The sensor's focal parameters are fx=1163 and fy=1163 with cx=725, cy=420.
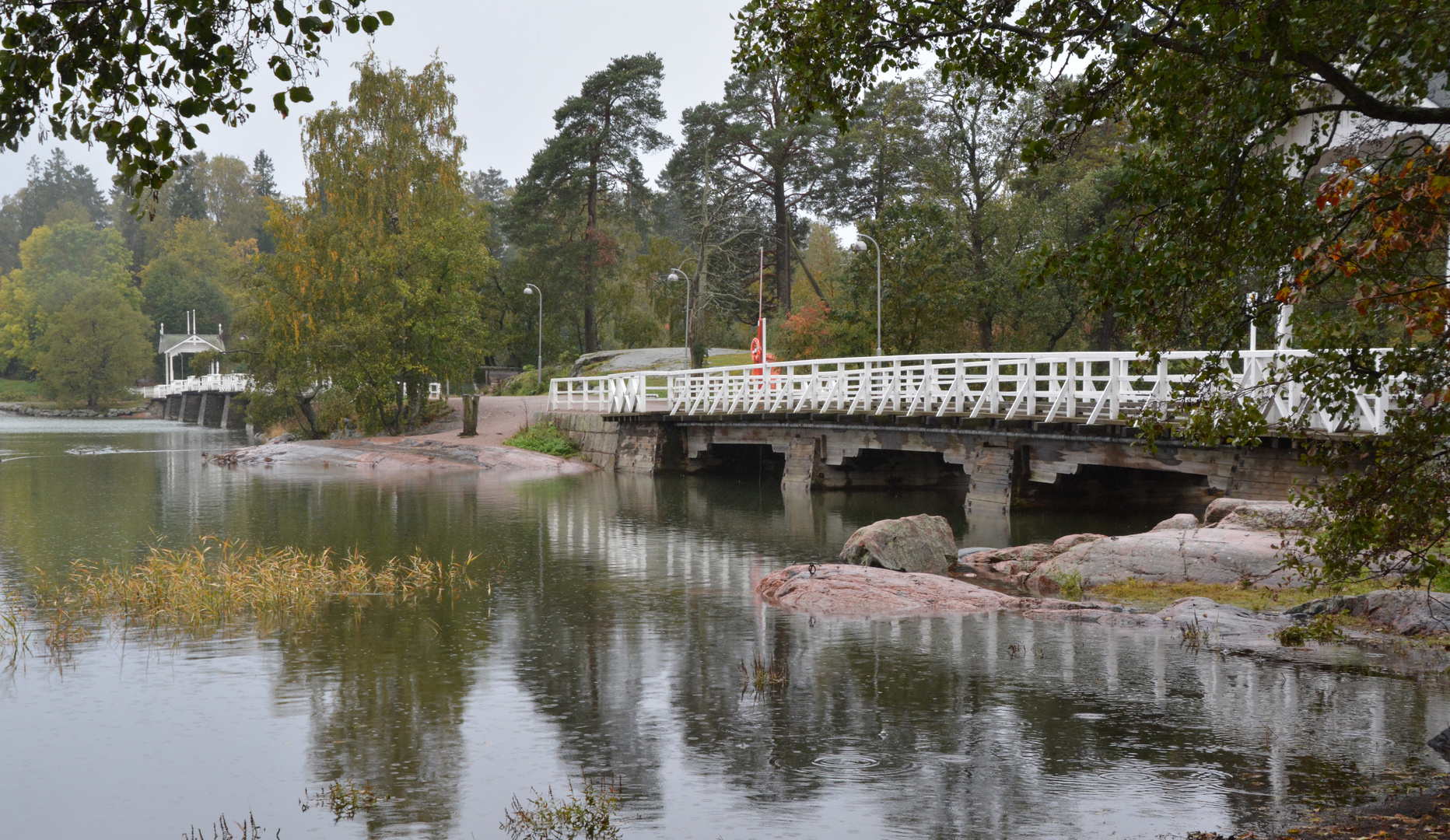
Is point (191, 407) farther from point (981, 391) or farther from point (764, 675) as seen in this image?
point (764, 675)

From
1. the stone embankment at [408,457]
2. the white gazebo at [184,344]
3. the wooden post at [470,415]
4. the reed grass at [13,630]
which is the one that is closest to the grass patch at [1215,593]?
the reed grass at [13,630]

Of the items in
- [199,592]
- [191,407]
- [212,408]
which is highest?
[191,407]

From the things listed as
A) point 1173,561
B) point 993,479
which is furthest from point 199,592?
point 993,479

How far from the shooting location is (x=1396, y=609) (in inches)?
442

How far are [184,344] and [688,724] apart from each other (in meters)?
101

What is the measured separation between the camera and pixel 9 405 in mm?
91312

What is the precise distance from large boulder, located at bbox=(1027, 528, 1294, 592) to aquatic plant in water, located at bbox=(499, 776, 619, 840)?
30.0ft

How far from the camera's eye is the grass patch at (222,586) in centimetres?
1341

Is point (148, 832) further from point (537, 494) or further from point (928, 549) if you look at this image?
point (537, 494)

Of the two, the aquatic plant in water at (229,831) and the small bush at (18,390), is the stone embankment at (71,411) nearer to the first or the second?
the small bush at (18,390)

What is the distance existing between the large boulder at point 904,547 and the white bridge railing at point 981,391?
3233 millimetres

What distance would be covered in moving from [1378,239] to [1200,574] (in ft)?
33.4

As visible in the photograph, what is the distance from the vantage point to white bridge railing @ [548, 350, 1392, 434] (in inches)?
709

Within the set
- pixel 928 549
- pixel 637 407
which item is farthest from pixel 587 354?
pixel 928 549
